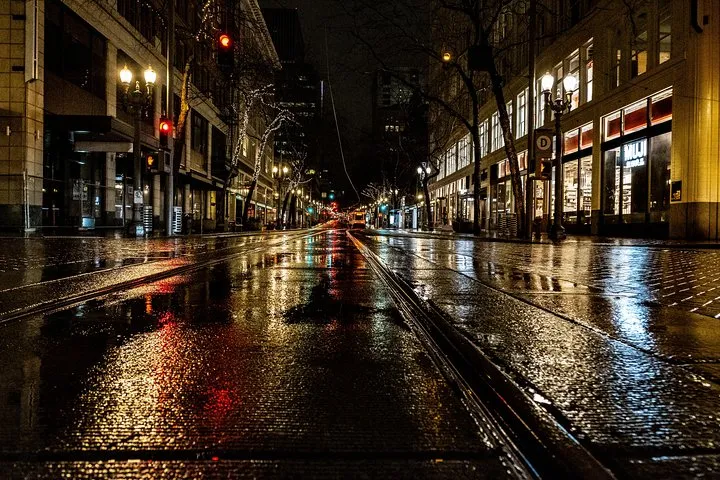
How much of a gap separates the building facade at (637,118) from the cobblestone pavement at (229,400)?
62.0 feet

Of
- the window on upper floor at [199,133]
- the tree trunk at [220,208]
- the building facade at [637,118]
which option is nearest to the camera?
the building facade at [637,118]

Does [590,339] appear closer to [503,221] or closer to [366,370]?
[366,370]

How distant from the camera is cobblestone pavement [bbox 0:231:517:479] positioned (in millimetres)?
2551

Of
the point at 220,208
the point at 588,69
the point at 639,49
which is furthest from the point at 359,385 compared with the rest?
the point at 220,208

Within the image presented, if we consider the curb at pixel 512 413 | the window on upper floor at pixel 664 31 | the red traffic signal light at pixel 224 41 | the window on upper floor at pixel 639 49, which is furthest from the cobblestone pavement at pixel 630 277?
the window on upper floor at pixel 639 49

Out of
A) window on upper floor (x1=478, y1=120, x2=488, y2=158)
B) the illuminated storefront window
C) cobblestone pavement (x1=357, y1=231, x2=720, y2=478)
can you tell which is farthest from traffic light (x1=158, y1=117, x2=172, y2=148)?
window on upper floor (x1=478, y1=120, x2=488, y2=158)

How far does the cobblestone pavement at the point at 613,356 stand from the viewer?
2658mm

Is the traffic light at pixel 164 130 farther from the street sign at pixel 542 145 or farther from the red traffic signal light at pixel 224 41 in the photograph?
the street sign at pixel 542 145

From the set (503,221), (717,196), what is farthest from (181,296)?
(503,221)

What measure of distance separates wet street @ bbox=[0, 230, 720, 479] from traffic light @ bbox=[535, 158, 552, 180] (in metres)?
17.7

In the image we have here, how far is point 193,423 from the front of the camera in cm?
301

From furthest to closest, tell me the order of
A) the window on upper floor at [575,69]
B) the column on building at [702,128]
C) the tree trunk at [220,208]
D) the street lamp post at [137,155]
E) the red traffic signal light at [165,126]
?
the tree trunk at [220,208] → the window on upper floor at [575,69] → the red traffic signal light at [165,126] → the street lamp post at [137,155] → the column on building at [702,128]

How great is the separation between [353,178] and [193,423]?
12632cm

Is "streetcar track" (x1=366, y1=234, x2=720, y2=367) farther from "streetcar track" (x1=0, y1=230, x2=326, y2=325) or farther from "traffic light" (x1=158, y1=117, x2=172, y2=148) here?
"traffic light" (x1=158, y1=117, x2=172, y2=148)
